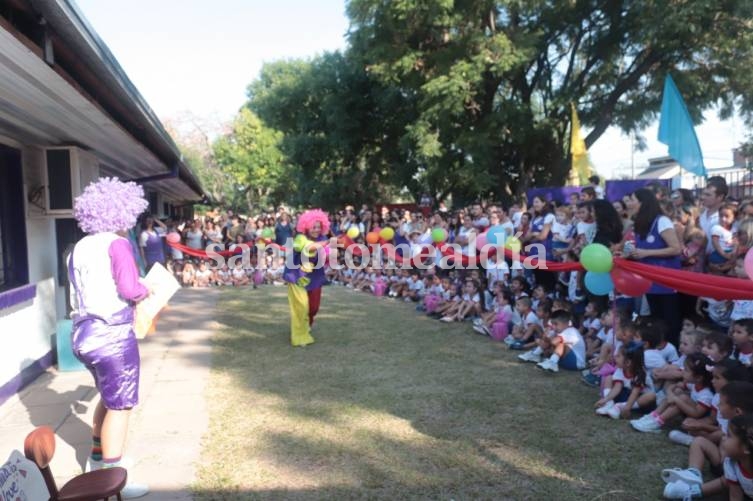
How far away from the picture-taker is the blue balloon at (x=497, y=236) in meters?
7.96

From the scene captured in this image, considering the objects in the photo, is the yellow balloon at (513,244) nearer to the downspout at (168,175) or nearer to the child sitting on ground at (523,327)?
the child sitting on ground at (523,327)

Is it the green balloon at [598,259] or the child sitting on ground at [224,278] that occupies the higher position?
the green balloon at [598,259]

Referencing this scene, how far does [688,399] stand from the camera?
4.18 metres

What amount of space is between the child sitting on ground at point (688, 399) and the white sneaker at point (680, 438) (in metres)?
0.15

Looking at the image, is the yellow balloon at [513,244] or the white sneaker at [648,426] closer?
the white sneaker at [648,426]

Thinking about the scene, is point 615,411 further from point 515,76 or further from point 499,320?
point 515,76

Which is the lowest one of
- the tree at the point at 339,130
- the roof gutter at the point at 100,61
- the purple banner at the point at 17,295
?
the purple banner at the point at 17,295

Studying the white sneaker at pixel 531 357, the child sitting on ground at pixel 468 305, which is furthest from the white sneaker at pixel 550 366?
the child sitting on ground at pixel 468 305

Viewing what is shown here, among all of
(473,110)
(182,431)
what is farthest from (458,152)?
(182,431)

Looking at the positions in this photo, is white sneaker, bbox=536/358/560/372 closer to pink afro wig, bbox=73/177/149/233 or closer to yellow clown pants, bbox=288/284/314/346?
yellow clown pants, bbox=288/284/314/346

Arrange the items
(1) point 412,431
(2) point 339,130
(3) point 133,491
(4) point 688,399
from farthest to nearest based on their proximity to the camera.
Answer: (2) point 339,130, (1) point 412,431, (4) point 688,399, (3) point 133,491

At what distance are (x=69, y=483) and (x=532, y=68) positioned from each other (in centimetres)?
1843

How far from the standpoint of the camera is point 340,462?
3961 mm

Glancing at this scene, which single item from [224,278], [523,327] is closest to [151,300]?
[523,327]
